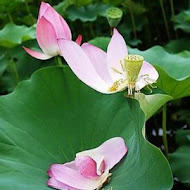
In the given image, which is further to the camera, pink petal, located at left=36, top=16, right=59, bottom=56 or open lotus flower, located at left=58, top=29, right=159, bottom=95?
pink petal, located at left=36, top=16, right=59, bottom=56

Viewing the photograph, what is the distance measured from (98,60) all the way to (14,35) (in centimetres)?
67

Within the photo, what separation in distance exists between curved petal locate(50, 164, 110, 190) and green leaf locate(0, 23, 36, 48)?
0.71 metres

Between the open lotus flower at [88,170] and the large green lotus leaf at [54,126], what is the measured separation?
0.05ft

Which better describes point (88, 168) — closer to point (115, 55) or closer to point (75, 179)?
point (75, 179)

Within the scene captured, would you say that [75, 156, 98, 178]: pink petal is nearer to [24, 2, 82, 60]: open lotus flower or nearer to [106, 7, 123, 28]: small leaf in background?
[24, 2, 82, 60]: open lotus flower

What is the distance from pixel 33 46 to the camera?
1.71 metres

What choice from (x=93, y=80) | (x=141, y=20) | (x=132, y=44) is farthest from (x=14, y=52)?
(x=93, y=80)

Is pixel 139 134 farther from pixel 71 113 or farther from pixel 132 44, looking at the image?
pixel 132 44

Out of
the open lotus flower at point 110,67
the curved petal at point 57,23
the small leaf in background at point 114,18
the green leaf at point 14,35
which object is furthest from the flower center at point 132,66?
the green leaf at point 14,35

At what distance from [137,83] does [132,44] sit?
98 cm

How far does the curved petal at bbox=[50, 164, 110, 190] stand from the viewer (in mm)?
897

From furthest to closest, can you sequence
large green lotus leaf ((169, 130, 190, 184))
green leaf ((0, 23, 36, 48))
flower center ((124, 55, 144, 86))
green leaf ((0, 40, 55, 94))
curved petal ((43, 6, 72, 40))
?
1. green leaf ((0, 40, 55, 94))
2. green leaf ((0, 23, 36, 48))
3. large green lotus leaf ((169, 130, 190, 184))
4. curved petal ((43, 6, 72, 40))
5. flower center ((124, 55, 144, 86))

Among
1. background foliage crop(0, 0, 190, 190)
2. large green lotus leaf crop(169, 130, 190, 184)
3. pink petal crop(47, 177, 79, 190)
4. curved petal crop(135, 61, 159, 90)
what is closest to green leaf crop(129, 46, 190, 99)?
background foliage crop(0, 0, 190, 190)

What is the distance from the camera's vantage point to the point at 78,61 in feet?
2.99
